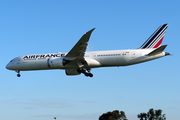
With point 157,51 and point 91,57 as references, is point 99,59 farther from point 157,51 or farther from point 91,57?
Answer: point 157,51

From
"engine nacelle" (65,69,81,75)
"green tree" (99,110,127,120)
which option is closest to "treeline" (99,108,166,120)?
"green tree" (99,110,127,120)

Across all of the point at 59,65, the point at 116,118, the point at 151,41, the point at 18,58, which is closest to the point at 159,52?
the point at 151,41

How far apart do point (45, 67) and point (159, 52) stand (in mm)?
15994

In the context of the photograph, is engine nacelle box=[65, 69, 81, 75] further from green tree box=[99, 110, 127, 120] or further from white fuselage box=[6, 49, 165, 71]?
green tree box=[99, 110, 127, 120]

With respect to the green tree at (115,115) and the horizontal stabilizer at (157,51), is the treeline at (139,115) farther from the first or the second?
the horizontal stabilizer at (157,51)

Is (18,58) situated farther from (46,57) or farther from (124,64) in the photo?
(124,64)

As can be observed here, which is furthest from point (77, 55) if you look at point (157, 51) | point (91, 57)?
point (157, 51)

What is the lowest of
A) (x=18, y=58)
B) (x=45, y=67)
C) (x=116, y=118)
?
(x=116, y=118)

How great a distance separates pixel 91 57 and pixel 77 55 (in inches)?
90.9

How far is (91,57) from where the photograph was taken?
39469 millimetres

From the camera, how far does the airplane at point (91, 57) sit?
122 feet

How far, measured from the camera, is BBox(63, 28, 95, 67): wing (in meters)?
35.9

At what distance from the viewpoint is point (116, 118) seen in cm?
7681

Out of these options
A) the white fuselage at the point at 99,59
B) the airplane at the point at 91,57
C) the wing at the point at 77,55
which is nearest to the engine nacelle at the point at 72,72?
the airplane at the point at 91,57
